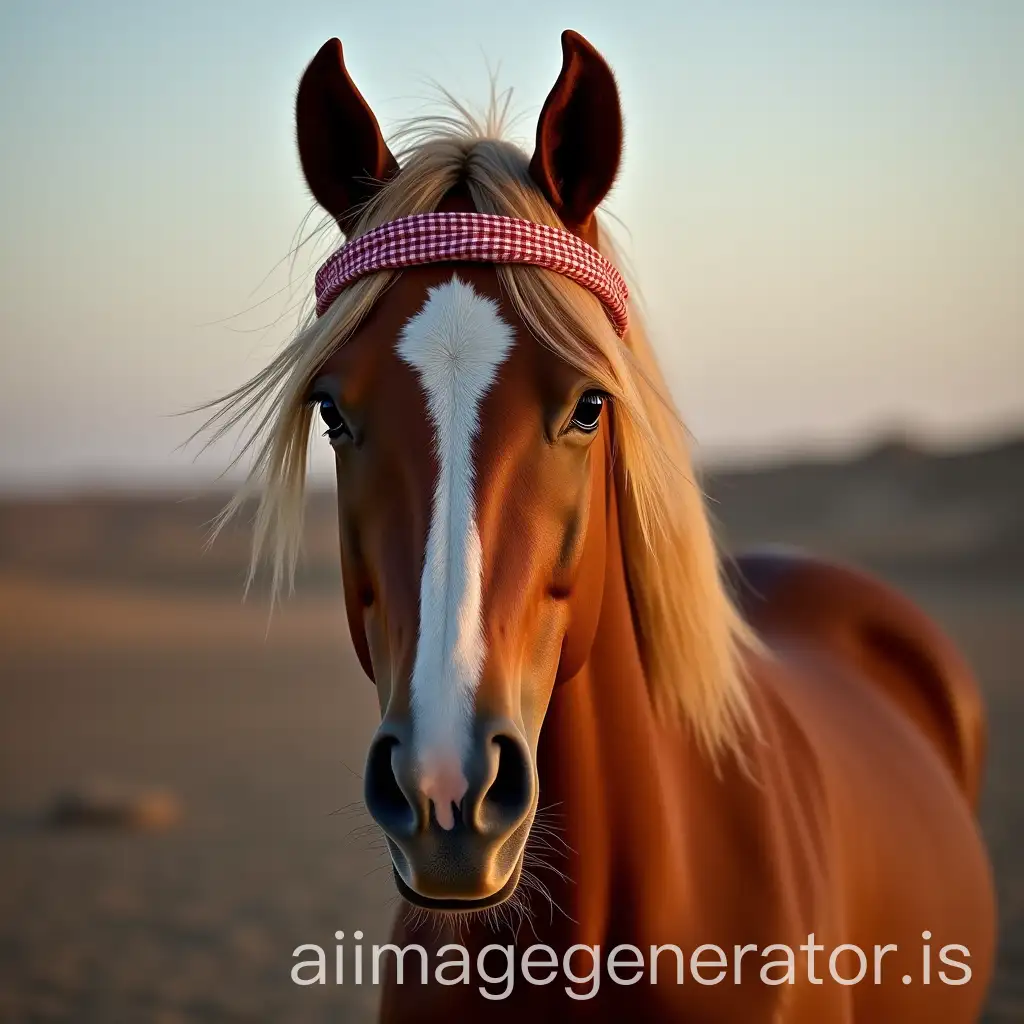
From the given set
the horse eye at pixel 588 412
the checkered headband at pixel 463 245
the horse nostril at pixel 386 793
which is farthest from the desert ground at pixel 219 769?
the checkered headband at pixel 463 245

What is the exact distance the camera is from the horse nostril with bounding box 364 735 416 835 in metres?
1.37

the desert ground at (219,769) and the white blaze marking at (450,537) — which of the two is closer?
the white blaze marking at (450,537)

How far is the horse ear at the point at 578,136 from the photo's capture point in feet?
5.73

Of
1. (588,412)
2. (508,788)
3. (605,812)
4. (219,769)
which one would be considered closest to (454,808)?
(508,788)

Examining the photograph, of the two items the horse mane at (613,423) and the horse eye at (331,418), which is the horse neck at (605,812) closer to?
the horse mane at (613,423)

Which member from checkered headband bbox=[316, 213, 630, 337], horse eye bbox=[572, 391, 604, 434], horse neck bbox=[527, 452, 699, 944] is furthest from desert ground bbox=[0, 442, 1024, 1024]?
checkered headband bbox=[316, 213, 630, 337]

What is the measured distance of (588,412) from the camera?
167cm

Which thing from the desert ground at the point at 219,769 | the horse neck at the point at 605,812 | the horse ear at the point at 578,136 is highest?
the horse ear at the point at 578,136

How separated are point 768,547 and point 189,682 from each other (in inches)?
509

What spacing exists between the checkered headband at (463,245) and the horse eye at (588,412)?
239 mm

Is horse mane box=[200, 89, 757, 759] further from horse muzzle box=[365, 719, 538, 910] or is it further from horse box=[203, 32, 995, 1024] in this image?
horse muzzle box=[365, 719, 538, 910]

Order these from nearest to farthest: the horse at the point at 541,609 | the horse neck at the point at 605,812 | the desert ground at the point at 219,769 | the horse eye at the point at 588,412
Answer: the horse at the point at 541,609, the horse eye at the point at 588,412, the horse neck at the point at 605,812, the desert ground at the point at 219,769

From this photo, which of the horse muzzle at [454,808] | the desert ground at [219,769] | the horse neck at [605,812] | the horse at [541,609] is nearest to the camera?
the horse muzzle at [454,808]

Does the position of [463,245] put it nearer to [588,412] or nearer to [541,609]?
[588,412]
